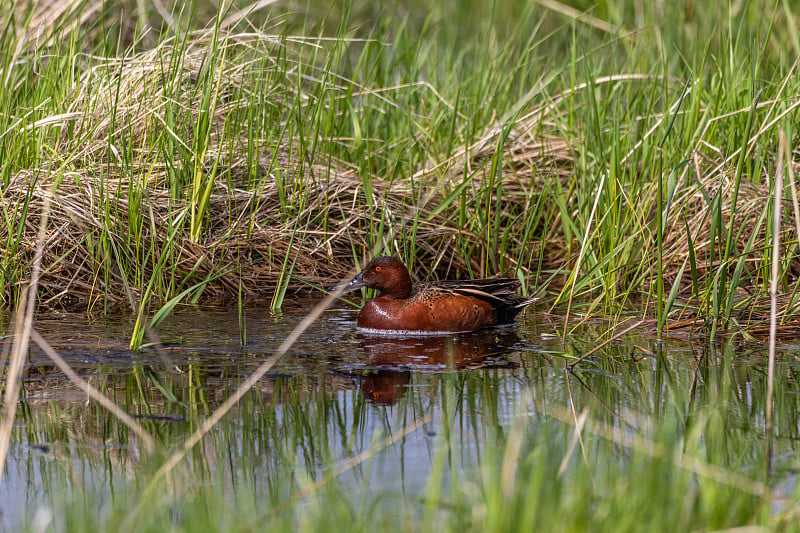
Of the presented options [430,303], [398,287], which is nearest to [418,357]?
[430,303]

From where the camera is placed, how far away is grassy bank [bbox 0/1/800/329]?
631cm

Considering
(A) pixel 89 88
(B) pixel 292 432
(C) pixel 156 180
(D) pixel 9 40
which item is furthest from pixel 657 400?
(D) pixel 9 40

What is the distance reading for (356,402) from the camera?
15.0ft

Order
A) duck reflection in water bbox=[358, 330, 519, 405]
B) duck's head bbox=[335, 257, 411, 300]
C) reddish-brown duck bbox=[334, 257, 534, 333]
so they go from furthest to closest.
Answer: duck's head bbox=[335, 257, 411, 300], reddish-brown duck bbox=[334, 257, 534, 333], duck reflection in water bbox=[358, 330, 519, 405]

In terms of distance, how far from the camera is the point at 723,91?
23.5 feet

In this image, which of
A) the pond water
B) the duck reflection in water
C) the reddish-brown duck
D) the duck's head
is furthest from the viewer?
the duck's head

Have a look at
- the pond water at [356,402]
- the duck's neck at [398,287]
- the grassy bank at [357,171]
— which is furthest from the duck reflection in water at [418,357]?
the grassy bank at [357,171]

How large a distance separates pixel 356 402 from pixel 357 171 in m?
3.24

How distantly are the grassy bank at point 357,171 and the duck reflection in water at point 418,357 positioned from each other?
23.0 inches

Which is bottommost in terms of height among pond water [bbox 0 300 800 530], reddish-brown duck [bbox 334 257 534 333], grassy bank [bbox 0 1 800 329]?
pond water [bbox 0 300 800 530]

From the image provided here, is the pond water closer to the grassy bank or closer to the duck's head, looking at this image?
the duck's head

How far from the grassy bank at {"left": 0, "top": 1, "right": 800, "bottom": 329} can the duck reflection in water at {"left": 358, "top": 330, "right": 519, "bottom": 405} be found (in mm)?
583

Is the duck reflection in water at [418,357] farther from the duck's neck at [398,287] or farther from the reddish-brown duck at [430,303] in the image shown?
the duck's neck at [398,287]

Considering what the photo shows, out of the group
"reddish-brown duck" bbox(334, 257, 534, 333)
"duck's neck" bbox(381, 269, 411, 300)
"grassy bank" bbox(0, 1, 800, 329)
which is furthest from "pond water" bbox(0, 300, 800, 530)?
"grassy bank" bbox(0, 1, 800, 329)
